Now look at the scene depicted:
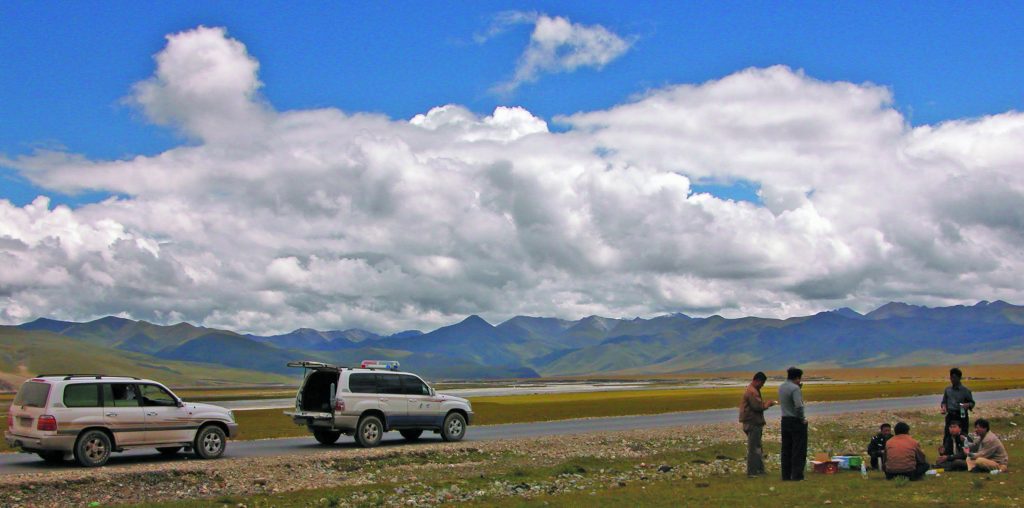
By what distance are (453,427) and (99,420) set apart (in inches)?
519

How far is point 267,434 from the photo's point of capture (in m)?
42.5

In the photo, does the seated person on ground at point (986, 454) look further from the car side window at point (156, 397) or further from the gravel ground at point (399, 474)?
the car side window at point (156, 397)

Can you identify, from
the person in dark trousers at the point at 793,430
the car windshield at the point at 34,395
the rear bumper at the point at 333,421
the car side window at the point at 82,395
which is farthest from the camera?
the rear bumper at the point at 333,421

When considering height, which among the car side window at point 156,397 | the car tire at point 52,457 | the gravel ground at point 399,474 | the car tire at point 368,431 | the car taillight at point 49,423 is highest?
the car side window at point 156,397

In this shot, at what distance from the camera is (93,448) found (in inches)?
1007

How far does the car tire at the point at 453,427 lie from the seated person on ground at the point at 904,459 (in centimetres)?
1728

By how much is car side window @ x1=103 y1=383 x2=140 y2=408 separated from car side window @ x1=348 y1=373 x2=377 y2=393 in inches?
296

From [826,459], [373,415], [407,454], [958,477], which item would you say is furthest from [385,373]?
[958,477]

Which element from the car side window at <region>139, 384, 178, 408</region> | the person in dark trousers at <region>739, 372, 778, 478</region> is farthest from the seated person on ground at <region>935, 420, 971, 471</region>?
the car side window at <region>139, 384, 178, 408</region>

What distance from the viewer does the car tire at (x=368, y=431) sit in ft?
104

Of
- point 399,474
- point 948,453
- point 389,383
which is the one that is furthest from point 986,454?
point 389,383

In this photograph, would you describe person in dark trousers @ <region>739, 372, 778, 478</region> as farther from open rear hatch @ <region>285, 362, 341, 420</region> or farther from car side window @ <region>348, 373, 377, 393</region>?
open rear hatch @ <region>285, 362, 341, 420</region>

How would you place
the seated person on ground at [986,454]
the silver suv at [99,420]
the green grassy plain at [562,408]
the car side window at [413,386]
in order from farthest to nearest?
the green grassy plain at [562,408], the car side window at [413,386], the silver suv at [99,420], the seated person on ground at [986,454]

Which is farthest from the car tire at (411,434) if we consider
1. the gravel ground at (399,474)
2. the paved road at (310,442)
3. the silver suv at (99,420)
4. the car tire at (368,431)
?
the silver suv at (99,420)
